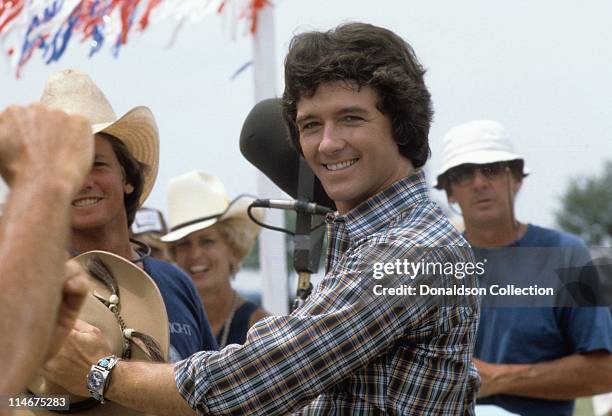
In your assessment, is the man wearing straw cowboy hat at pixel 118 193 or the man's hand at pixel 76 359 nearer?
the man's hand at pixel 76 359

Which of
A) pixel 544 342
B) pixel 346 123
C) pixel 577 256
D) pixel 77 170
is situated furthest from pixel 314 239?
pixel 77 170

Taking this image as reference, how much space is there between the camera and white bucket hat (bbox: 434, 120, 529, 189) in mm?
2431

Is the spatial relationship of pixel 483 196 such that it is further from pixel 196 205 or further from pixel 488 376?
pixel 196 205

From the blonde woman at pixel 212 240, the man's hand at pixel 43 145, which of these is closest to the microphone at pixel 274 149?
the man's hand at pixel 43 145

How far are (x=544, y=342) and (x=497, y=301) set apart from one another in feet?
1.25

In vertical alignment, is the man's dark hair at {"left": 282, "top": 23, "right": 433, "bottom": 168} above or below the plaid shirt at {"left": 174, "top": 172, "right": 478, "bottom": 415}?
above

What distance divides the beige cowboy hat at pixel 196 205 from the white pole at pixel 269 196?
82 centimetres

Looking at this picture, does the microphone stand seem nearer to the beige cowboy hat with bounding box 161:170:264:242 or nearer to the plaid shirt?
the plaid shirt

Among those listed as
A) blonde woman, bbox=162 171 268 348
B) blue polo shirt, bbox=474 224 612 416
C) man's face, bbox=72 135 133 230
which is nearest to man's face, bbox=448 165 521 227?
blue polo shirt, bbox=474 224 612 416

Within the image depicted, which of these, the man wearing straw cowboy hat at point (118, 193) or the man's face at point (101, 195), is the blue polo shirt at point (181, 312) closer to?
the man wearing straw cowboy hat at point (118, 193)

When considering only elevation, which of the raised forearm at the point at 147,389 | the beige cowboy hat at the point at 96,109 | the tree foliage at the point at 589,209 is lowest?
the raised forearm at the point at 147,389

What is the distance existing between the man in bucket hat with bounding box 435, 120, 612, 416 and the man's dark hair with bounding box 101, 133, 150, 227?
0.81 metres

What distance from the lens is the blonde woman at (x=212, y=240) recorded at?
13.9 feet

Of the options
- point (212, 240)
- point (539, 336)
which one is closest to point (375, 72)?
point (539, 336)
